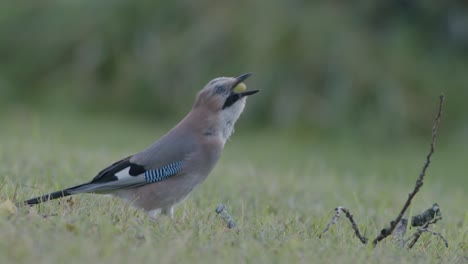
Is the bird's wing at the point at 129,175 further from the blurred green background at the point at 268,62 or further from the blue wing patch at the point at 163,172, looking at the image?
the blurred green background at the point at 268,62

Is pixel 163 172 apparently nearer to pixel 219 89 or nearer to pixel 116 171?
pixel 116 171

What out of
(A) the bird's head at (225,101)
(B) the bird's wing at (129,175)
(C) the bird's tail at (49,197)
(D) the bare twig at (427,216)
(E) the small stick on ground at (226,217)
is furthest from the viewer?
(A) the bird's head at (225,101)

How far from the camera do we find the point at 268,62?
37.8 feet

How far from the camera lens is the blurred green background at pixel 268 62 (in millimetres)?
11250

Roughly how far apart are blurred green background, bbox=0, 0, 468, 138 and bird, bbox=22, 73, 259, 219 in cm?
578

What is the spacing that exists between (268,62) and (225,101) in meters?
6.15

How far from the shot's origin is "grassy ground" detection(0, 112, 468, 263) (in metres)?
3.88

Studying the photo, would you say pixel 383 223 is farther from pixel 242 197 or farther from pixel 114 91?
pixel 114 91

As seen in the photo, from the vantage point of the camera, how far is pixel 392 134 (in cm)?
1108

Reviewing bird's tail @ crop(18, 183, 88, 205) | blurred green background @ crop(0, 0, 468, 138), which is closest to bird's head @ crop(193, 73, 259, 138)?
bird's tail @ crop(18, 183, 88, 205)

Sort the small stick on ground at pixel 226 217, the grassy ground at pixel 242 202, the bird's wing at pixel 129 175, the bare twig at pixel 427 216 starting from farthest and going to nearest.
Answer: the bird's wing at pixel 129 175 < the bare twig at pixel 427 216 < the small stick on ground at pixel 226 217 < the grassy ground at pixel 242 202

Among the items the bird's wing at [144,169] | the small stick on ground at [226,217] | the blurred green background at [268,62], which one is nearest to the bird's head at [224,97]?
the bird's wing at [144,169]

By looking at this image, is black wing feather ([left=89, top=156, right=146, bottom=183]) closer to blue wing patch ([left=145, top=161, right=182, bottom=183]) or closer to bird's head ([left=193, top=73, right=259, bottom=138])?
blue wing patch ([left=145, top=161, right=182, bottom=183])

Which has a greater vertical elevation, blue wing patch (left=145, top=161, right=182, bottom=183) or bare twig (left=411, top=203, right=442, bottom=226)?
blue wing patch (left=145, top=161, right=182, bottom=183)
